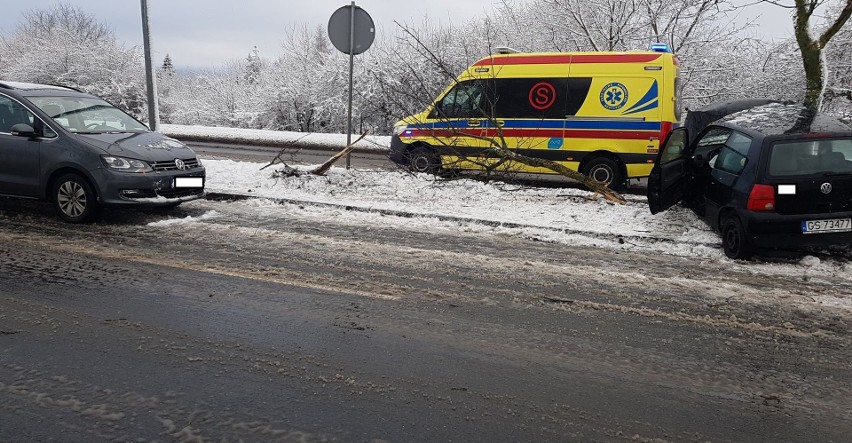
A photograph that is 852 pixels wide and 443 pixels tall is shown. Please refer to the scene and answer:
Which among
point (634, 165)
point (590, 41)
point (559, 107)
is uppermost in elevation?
point (590, 41)

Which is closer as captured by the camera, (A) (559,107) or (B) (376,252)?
(B) (376,252)

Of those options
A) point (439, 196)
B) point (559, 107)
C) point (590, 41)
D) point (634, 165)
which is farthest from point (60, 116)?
point (590, 41)

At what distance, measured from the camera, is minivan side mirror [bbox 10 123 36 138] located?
266 inches

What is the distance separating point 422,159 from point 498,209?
3441 mm

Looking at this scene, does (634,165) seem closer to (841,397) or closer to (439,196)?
(439,196)

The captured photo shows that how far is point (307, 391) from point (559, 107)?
337 inches

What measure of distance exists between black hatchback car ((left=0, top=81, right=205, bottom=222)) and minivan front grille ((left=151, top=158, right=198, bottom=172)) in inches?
0.5

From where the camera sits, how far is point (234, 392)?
9.86ft

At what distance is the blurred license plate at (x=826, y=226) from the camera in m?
5.74

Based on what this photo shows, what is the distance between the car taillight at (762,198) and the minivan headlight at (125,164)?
6832 mm

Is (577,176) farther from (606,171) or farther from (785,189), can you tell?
(785,189)

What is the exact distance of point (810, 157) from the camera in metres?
5.93

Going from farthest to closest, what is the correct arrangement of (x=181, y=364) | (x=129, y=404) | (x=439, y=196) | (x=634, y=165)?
(x=634, y=165) < (x=439, y=196) < (x=181, y=364) < (x=129, y=404)

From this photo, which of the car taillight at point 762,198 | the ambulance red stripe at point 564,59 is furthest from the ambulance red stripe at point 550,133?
the car taillight at point 762,198
